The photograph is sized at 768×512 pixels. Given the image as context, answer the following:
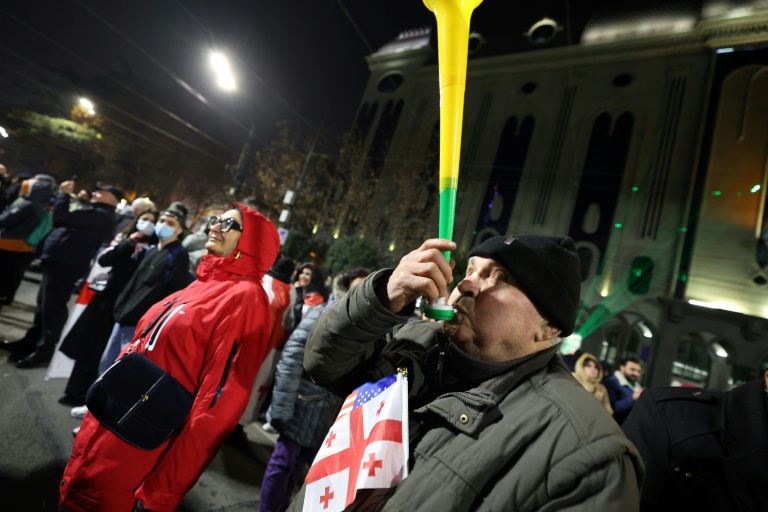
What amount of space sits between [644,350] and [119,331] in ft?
72.3

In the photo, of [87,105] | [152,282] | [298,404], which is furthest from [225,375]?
[87,105]

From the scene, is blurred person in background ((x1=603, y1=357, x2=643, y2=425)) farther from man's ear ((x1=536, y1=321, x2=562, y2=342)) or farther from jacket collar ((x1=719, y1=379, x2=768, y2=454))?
man's ear ((x1=536, y1=321, x2=562, y2=342))

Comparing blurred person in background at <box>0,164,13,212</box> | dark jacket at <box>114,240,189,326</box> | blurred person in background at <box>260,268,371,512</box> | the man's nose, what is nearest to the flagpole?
the man's nose

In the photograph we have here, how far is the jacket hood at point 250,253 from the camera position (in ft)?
8.48

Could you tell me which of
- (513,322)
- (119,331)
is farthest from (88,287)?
(513,322)

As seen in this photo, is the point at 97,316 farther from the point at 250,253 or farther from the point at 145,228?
the point at 250,253

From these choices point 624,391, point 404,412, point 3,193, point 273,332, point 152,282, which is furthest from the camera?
Answer: point 3,193

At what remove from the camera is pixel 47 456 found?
10.1 feet

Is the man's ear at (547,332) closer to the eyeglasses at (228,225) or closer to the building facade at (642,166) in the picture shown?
the eyeglasses at (228,225)

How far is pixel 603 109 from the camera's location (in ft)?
76.8

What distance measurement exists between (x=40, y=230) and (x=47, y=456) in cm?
405

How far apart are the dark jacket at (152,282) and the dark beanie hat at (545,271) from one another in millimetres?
3725

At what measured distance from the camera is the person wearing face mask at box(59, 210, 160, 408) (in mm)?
4008

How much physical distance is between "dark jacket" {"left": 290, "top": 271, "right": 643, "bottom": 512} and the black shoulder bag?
44.1 inches
